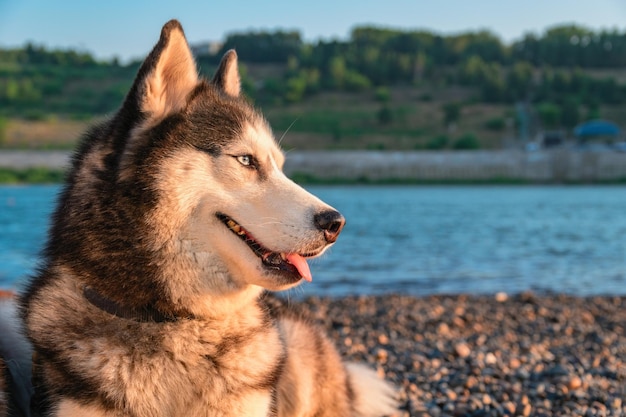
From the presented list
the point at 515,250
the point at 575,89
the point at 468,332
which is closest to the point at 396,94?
the point at 575,89

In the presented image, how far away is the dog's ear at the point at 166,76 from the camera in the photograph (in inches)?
118

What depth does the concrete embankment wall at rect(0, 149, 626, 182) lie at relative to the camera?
221 feet

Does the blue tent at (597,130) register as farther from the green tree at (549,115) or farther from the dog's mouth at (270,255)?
the dog's mouth at (270,255)

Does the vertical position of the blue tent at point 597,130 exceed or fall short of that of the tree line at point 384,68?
it falls short

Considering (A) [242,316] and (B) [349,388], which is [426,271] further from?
(A) [242,316]

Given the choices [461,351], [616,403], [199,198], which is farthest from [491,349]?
[199,198]

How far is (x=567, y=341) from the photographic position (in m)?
8.17

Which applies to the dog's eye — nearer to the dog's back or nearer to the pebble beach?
the dog's back

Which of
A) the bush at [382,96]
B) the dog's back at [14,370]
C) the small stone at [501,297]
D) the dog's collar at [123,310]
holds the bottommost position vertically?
the bush at [382,96]

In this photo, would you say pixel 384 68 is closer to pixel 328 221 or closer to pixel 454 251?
pixel 454 251

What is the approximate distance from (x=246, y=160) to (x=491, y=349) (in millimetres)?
4896

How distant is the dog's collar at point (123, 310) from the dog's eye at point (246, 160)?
0.70 meters

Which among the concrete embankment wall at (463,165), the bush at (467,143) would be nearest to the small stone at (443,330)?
the concrete embankment wall at (463,165)

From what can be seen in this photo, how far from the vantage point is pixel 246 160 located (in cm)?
313
